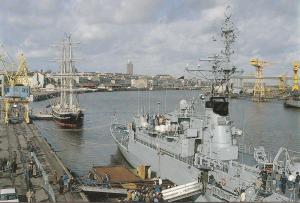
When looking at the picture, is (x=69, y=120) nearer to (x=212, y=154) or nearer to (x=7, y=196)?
(x=212, y=154)

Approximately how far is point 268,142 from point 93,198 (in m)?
32.1

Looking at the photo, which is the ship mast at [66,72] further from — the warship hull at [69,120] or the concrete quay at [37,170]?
the concrete quay at [37,170]

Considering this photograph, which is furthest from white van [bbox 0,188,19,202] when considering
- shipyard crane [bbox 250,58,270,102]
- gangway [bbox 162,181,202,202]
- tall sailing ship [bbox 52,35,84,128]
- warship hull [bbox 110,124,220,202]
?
shipyard crane [bbox 250,58,270,102]

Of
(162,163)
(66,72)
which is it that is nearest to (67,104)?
(66,72)

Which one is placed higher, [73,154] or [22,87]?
[22,87]

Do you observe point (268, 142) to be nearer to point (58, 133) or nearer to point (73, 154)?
point (73, 154)

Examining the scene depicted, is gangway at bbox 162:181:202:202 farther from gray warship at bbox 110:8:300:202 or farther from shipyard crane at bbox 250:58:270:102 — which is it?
shipyard crane at bbox 250:58:270:102

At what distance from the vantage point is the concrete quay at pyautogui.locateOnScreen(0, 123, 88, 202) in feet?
67.2

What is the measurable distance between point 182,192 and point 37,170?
9.34m

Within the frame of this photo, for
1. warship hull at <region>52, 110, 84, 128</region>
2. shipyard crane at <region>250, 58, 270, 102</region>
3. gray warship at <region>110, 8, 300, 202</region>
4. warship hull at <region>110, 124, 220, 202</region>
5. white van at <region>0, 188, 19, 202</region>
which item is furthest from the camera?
shipyard crane at <region>250, 58, 270, 102</region>

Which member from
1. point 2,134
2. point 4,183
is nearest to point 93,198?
point 4,183

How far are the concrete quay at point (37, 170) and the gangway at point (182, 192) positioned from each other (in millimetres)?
4390

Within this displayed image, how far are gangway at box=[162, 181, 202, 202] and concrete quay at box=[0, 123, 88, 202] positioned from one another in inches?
173

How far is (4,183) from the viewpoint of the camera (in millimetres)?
22203
